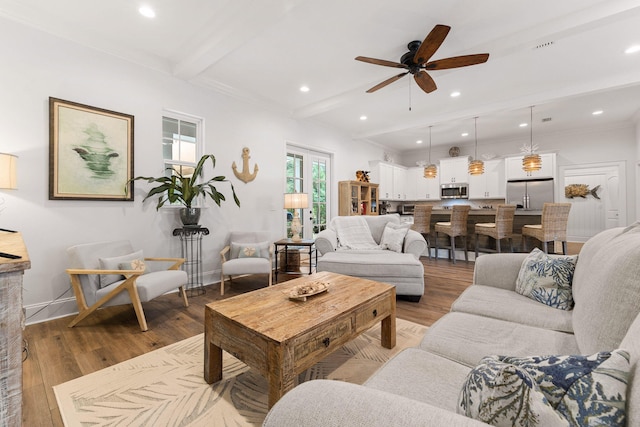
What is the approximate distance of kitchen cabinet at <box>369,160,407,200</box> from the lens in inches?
286

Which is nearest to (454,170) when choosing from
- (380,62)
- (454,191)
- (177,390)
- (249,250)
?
(454,191)

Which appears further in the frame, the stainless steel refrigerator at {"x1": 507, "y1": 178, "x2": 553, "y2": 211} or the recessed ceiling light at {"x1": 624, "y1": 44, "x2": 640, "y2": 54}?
the stainless steel refrigerator at {"x1": 507, "y1": 178, "x2": 553, "y2": 211}

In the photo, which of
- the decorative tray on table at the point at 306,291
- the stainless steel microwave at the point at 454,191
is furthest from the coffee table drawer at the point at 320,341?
the stainless steel microwave at the point at 454,191

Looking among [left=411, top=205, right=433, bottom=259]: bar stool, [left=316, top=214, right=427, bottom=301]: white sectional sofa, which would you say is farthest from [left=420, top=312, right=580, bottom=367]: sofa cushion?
[left=411, top=205, right=433, bottom=259]: bar stool

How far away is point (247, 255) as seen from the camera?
3.73 meters

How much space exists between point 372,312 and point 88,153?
127 inches

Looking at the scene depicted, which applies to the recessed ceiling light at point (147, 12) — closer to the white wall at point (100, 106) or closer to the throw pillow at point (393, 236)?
the white wall at point (100, 106)

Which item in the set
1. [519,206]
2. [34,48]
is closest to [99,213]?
[34,48]

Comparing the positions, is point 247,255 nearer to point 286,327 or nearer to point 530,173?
point 286,327

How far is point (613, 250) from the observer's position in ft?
3.89

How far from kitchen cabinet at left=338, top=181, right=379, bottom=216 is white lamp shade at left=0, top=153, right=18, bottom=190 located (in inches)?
194

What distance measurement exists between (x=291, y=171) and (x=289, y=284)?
3.35 m

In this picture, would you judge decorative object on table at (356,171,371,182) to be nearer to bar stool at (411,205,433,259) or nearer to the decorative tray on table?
bar stool at (411,205,433,259)

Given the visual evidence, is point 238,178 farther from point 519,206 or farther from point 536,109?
point 519,206
